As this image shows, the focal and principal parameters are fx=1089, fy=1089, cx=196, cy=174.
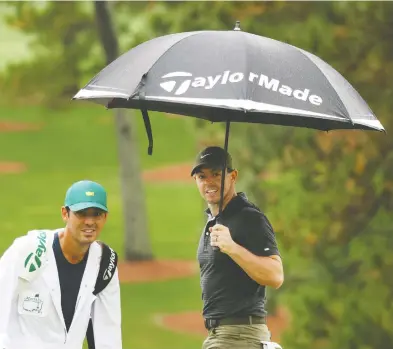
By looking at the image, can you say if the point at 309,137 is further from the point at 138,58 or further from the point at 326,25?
the point at 138,58

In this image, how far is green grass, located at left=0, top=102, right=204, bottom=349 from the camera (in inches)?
549

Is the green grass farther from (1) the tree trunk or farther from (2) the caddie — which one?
(2) the caddie

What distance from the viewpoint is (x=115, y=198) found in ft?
46.7

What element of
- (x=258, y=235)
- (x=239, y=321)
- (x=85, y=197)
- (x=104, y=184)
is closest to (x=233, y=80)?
(x=258, y=235)

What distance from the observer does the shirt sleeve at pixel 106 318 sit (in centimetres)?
499

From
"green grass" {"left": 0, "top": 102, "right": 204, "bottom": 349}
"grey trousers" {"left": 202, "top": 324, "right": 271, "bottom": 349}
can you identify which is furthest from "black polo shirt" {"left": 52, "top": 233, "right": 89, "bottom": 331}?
"green grass" {"left": 0, "top": 102, "right": 204, "bottom": 349}

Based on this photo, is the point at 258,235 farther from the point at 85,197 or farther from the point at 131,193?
the point at 131,193

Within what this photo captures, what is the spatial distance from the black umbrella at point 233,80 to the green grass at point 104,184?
27.6 feet

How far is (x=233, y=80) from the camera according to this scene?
4.98 m

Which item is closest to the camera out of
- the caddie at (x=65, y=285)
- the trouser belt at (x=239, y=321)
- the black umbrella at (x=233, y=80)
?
the caddie at (x=65, y=285)

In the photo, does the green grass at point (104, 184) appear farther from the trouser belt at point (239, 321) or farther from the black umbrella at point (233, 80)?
the trouser belt at point (239, 321)

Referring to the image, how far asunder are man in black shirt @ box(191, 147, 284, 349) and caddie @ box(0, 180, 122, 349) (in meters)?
0.50

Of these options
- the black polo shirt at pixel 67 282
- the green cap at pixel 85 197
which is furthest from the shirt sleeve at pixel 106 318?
the green cap at pixel 85 197

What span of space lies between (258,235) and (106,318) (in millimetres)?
808
